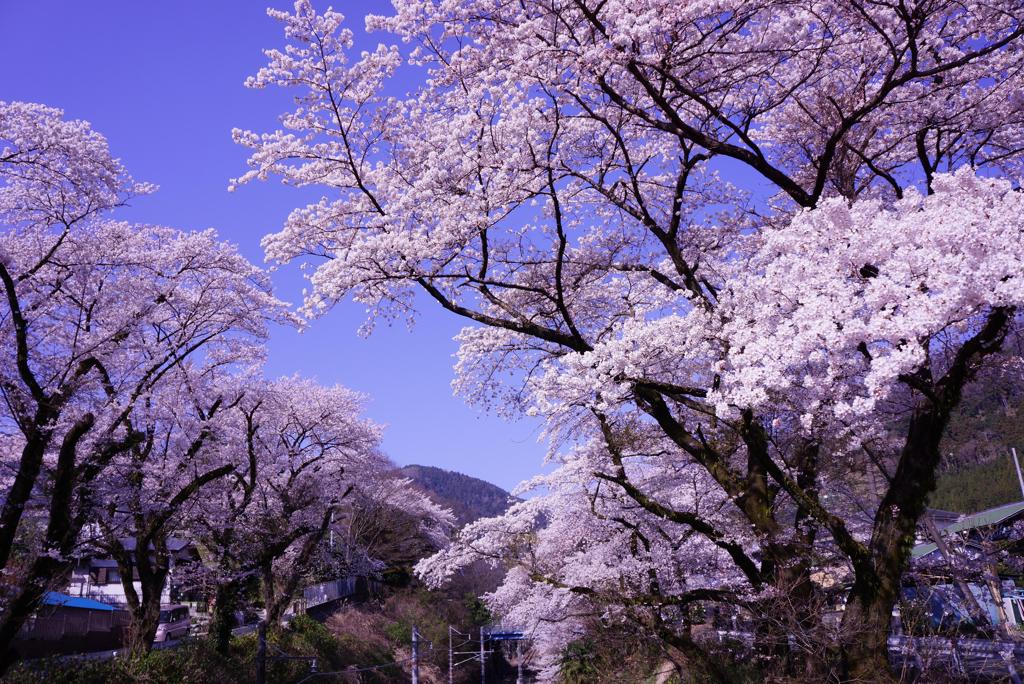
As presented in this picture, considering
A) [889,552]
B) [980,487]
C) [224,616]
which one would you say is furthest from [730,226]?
[980,487]

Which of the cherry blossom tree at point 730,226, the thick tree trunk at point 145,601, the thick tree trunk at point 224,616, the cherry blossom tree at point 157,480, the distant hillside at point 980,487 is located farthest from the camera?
the distant hillside at point 980,487

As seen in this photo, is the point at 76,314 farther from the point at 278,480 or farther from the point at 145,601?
the point at 278,480

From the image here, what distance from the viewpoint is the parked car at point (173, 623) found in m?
25.9

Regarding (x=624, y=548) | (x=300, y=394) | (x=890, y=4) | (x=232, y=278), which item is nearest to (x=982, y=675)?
(x=624, y=548)

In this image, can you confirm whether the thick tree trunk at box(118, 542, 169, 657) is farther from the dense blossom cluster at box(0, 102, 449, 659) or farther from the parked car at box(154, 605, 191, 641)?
the parked car at box(154, 605, 191, 641)

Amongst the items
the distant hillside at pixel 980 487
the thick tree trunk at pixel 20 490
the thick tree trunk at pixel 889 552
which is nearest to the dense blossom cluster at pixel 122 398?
the thick tree trunk at pixel 20 490

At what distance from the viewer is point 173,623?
93.9 feet

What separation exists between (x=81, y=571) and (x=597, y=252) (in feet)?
130

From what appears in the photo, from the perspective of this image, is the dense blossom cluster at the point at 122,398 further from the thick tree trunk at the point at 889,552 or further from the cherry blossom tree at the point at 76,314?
the thick tree trunk at the point at 889,552

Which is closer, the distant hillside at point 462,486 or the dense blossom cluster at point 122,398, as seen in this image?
the dense blossom cluster at point 122,398

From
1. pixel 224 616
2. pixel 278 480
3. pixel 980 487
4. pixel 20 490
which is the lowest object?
pixel 224 616

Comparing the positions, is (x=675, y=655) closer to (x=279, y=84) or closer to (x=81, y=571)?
(x=279, y=84)

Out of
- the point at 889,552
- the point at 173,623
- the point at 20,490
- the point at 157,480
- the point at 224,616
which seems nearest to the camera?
the point at 889,552

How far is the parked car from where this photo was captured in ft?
84.8
